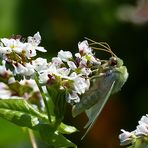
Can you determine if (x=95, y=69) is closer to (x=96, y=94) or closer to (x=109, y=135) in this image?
(x=96, y=94)

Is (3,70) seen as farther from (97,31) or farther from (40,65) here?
(97,31)

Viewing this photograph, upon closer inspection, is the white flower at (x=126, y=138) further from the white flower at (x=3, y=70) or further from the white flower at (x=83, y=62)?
the white flower at (x=3, y=70)

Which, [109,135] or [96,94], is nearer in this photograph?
[96,94]

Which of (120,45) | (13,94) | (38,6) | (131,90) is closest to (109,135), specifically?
(131,90)

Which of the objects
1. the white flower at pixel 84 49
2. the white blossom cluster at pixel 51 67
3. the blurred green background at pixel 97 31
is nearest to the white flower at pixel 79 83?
the white blossom cluster at pixel 51 67

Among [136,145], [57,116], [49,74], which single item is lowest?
[136,145]

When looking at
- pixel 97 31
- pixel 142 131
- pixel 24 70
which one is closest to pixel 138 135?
pixel 142 131

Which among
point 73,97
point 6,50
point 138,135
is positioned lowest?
point 138,135
